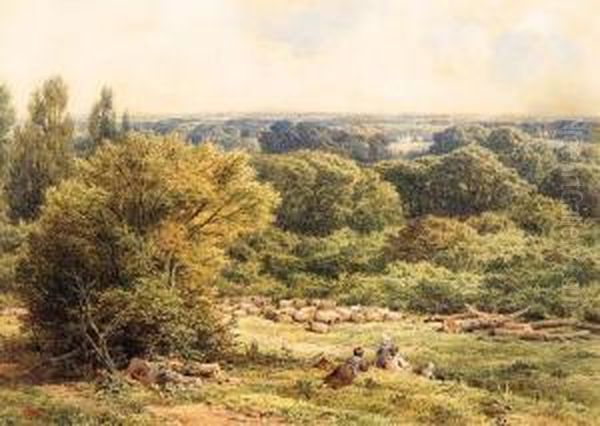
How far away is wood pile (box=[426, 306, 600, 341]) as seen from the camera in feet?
114

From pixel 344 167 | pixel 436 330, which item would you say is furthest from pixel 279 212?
pixel 436 330

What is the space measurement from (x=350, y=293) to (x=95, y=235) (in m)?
16.2

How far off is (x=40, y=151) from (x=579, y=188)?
31.6 metres

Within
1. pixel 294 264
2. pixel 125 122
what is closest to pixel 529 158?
pixel 125 122

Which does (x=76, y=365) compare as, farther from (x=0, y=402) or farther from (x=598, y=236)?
(x=598, y=236)

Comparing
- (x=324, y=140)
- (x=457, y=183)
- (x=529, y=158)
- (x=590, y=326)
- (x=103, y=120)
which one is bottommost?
(x=590, y=326)

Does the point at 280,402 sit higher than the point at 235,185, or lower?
lower

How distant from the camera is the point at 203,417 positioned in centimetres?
2275

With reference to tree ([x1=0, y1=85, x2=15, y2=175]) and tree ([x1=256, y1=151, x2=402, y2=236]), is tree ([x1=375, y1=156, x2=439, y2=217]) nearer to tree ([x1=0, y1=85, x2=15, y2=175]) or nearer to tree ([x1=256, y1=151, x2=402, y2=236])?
tree ([x1=256, y1=151, x2=402, y2=236])

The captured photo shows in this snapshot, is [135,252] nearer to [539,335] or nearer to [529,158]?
[539,335]

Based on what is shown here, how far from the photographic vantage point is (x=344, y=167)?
6456 cm

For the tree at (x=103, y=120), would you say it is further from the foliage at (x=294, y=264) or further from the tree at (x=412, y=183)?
the tree at (x=412, y=183)

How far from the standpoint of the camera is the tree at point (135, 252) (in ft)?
92.4

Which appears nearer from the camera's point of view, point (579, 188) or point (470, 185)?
point (579, 188)
